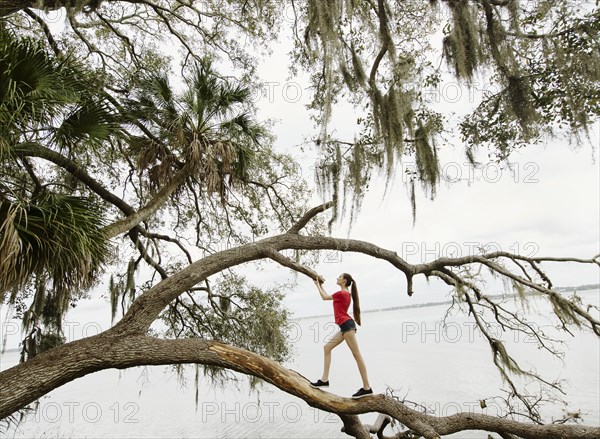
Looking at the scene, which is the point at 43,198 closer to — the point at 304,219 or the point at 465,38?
the point at 304,219

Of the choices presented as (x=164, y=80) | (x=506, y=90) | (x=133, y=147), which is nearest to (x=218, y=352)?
(x=133, y=147)

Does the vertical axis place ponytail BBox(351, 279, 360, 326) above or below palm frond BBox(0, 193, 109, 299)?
below

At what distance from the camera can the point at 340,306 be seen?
404 cm

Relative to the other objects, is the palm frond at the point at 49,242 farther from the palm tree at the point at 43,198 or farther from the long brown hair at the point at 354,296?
the long brown hair at the point at 354,296

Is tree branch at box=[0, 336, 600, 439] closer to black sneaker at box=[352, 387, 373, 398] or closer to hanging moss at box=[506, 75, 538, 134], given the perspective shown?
black sneaker at box=[352, 387, 373, 398]

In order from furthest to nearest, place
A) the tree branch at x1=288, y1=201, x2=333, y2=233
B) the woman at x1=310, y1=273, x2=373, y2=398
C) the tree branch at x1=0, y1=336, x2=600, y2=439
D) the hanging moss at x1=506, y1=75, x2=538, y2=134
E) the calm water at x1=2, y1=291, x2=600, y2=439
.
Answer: the calm water at x1=2, y1=291, x2=600, y2=439 → the tree branch at x1=288, y1=201, x2=333, y2=233 → the hanging moss at x1=506, y1=75, x2=538, y2=134 → the woman at x1=310, y1=273, x2=373, y2=398 → the tree branch at x1=0, y1=336, x2=600, y2=439

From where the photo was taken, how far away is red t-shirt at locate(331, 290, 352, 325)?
159 inches

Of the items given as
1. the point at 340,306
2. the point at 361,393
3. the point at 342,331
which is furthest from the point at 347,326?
the point at 361,393

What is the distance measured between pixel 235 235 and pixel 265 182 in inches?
44.8

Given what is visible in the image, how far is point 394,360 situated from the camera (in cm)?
2428

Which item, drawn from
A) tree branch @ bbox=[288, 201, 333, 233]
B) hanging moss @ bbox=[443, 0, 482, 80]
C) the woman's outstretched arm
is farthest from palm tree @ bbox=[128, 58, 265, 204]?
hanging moss @ bbox=[443, 0, 482, 80]

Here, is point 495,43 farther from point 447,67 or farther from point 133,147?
point 133,147

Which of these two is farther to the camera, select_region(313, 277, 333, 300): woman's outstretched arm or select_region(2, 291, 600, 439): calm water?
select_region(2, 291, 600, 439): calm water

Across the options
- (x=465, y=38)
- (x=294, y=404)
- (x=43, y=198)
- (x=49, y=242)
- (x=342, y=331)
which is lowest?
(x=294, y=404)
